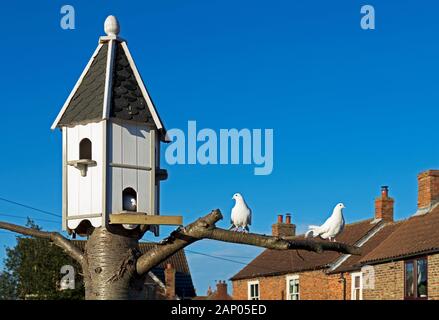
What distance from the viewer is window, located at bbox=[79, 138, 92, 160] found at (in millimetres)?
9062

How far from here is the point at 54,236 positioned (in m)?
8.83

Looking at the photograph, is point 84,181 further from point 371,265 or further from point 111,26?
point 371,265

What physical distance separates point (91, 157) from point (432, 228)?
62.7ft

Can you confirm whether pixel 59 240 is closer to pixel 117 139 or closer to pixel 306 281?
pixel 117 139

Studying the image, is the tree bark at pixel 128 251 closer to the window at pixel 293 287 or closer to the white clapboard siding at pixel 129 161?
the white clapboard siding at pixel 129 161

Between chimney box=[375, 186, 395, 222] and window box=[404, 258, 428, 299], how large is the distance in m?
9.39

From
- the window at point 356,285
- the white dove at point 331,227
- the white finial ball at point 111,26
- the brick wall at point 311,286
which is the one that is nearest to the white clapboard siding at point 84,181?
the white finial ball at point 111,26

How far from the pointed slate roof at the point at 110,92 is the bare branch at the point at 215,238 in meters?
1.52

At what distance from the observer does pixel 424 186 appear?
1141 inches

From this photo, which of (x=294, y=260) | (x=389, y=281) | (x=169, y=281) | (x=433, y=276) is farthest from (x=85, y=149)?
(x=169, y=281)

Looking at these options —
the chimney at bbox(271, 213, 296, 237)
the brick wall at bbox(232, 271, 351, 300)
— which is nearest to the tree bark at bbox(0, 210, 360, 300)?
the brick wall at bbox(232, 271, 351, 300)

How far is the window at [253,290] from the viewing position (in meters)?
40.8

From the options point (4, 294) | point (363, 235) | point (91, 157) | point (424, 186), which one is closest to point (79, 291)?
point (4, 294)

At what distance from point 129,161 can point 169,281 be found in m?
39.0
